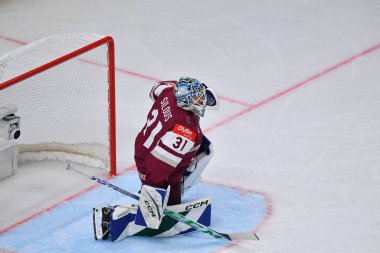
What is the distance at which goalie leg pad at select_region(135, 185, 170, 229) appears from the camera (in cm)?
408

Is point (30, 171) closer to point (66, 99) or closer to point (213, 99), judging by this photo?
point (66, 99)

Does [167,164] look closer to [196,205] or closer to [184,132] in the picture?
[184,132]

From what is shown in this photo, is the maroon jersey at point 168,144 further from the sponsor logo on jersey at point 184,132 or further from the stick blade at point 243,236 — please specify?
the stick blade at point 243,236

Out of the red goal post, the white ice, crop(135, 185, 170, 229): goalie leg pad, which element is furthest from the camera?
the red goal post

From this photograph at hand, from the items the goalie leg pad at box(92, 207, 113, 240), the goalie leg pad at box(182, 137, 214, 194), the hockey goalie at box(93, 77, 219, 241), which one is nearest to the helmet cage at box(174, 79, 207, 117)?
the hockey goalie at box(93, 77, 219, 241)

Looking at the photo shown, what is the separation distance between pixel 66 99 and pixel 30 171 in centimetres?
45

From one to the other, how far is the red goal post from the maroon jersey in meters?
0.56

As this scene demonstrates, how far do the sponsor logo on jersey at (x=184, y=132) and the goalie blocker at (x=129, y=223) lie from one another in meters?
0.39

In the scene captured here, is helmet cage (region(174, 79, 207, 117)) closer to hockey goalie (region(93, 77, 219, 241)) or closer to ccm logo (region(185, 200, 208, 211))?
hockey goalie (region(93, 77, 219, 241))

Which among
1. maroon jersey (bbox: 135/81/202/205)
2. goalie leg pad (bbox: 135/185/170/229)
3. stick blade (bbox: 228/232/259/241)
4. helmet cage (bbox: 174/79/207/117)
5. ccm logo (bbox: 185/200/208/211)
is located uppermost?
helmet cage (bbox: 174/79/207/117)

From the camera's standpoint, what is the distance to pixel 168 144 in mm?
4098

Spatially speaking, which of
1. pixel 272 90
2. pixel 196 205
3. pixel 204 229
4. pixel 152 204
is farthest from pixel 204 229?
pixel 272 90

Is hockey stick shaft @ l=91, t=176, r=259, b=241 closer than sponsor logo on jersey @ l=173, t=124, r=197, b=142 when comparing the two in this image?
No

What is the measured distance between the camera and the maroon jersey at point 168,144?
4109mm
